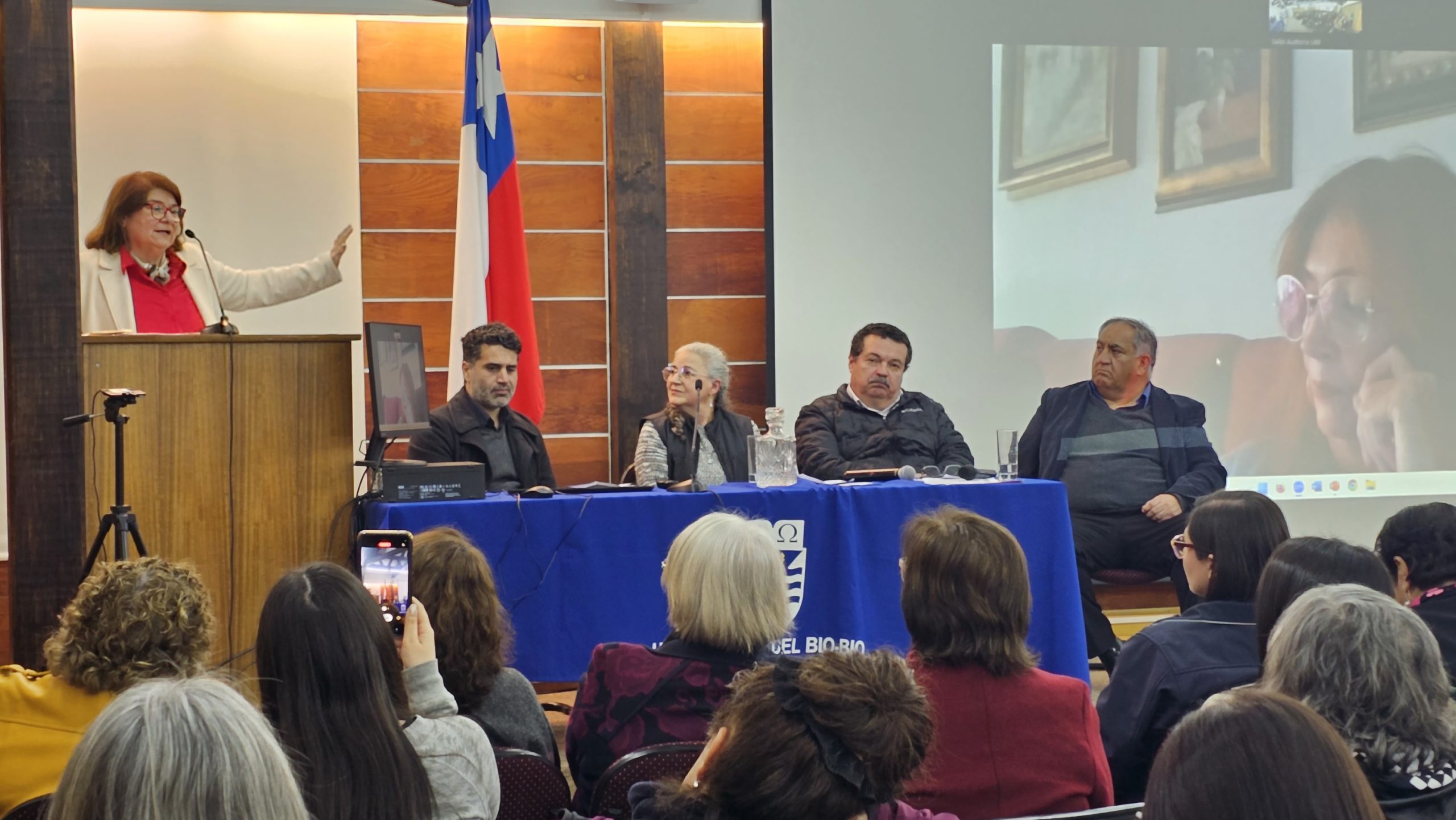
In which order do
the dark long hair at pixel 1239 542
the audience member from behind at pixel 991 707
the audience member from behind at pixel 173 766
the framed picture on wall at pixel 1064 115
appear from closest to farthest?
the audience member from behind at pixel 173 766 → the audience member from behind at pixel 991 707 → the dark long hair at pixel 1239 542 → the framed picture on wall at pixel 1064 115

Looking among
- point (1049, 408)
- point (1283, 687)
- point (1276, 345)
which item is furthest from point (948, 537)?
point (1276, 345)

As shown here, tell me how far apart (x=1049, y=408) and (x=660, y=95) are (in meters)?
2.06

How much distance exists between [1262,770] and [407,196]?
16.1ft

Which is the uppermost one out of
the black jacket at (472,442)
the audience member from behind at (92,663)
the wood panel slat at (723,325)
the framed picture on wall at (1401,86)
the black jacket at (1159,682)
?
the framed picture on wall at (1401,86)

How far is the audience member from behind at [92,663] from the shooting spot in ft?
5.54

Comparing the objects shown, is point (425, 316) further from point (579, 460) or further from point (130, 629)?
point (130, 629)

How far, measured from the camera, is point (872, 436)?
4.53 m

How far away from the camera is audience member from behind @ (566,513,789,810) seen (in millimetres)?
2027

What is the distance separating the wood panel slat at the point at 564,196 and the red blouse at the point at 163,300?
1.75m

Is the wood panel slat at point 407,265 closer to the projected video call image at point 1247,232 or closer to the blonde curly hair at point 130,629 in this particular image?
the projected video call image at point 1247,232

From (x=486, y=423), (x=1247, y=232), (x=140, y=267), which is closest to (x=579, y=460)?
(x=486, y=423)

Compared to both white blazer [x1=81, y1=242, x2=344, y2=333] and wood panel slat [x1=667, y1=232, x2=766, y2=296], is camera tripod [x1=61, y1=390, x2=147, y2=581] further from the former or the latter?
wood panel slat [x1=667, y1=232, x2=766, y2=296]

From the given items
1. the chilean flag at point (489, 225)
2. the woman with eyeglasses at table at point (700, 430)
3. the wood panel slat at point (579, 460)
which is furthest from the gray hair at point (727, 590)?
the wood panel slat at point (579, 460)

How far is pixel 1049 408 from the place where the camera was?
192 inches
